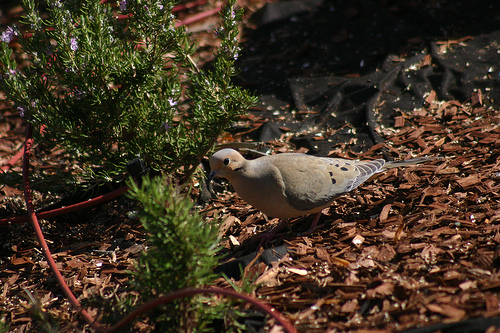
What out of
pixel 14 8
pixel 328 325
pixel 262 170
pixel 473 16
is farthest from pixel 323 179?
pixel 14 8

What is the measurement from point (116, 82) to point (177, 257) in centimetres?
164

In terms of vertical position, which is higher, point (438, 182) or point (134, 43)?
point (134, 43)

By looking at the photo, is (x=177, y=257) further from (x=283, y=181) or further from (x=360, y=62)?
(x=360, y=62)

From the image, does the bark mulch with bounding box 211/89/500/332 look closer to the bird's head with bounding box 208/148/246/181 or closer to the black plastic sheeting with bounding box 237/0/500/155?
the black plastic sheeting with bounding box 237/0/500/155

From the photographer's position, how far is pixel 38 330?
2725 millimetres

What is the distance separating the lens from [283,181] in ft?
10.3

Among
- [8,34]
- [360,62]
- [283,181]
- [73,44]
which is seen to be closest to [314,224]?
[283,181]

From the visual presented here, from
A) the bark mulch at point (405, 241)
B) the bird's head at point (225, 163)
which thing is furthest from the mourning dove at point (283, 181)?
the bark mulch at point (405, 241)

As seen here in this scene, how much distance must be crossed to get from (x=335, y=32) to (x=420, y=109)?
7.64 ft

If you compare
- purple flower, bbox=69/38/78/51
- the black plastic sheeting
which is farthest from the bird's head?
the black plastic sheeting

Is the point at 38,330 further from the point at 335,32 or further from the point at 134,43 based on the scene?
the point at 335,32

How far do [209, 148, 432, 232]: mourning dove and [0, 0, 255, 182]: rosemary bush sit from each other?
36 centimetres

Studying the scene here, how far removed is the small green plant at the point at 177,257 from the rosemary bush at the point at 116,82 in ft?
3.88

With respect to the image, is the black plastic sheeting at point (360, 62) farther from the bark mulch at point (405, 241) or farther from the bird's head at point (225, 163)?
the bird's head at point (225, 163)
